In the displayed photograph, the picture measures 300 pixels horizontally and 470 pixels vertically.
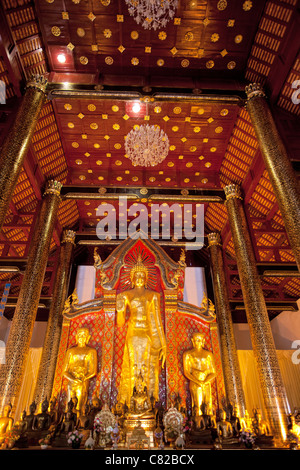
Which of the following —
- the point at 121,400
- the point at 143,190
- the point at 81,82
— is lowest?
the point at 121,400

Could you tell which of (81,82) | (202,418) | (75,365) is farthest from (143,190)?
(202,418)

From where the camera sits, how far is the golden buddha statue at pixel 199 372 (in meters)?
5.98

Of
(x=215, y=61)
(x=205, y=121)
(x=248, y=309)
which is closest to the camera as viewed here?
(x=248, y=309)

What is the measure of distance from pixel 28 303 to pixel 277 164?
6.65 m

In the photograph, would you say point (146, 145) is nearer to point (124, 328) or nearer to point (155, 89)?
point (155, 89)

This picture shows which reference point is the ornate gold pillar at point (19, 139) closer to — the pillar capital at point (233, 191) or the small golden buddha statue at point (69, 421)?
the small golden buddha statue at point (69, 421)

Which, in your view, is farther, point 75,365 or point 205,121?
point 205,121

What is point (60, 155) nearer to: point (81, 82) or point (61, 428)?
point (81, 82)

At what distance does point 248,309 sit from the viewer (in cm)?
802

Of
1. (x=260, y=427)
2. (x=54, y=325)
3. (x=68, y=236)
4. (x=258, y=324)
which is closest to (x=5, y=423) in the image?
(x=260, y=427)

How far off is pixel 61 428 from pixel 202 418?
2.42 meters

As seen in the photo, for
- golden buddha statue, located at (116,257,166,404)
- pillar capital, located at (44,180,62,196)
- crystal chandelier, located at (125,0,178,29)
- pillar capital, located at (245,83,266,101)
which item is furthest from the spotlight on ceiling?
golden buddha statue, located at (116,257,166,404)

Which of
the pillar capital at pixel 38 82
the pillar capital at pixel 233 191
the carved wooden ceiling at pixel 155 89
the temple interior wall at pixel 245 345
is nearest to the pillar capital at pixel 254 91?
the carved wooden ceiling at pixel 155 89

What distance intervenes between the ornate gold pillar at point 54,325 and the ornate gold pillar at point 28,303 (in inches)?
107
